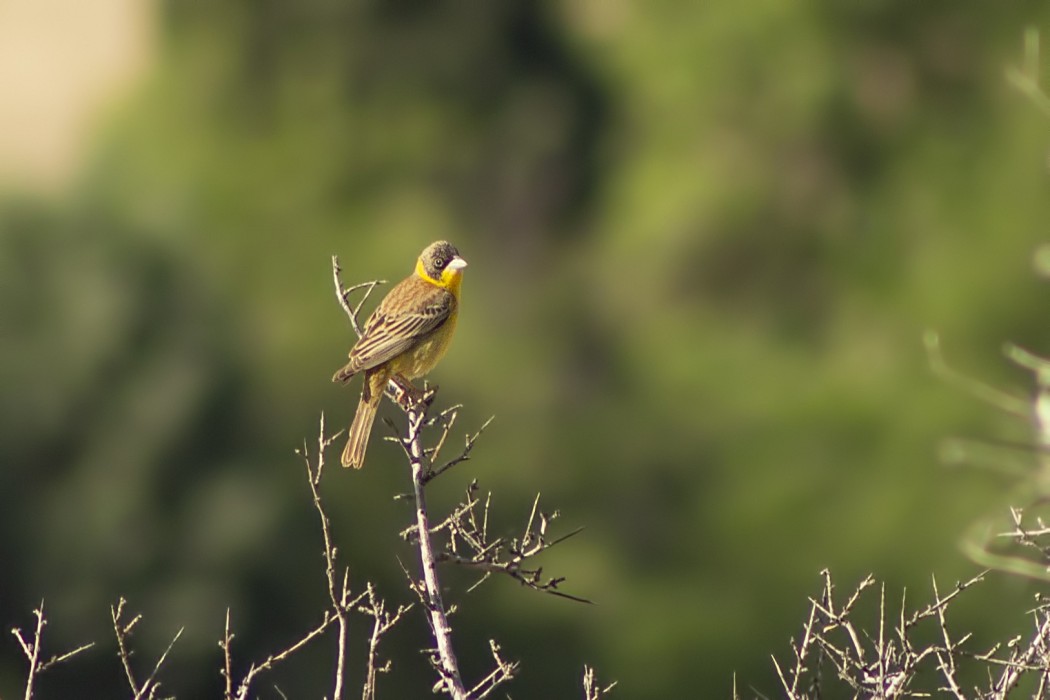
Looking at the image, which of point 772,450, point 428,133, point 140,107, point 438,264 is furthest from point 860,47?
point 438,264

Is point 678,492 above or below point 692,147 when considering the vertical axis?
below

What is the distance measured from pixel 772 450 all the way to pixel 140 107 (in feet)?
30.1

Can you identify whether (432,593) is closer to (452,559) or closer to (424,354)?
(452,559)

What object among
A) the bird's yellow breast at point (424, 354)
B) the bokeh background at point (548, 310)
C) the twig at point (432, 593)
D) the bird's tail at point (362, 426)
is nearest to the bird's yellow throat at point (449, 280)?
the bird's yellow breast at point (424, 354)

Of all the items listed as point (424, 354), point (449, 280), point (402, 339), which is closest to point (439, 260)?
point (449, 280)

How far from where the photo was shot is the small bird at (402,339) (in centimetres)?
592

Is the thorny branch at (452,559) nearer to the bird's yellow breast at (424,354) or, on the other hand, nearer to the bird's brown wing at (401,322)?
the bird's brown wing at (401,322)

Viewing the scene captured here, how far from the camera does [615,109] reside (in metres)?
24.5

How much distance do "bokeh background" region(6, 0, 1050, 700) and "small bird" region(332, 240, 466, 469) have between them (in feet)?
27.6

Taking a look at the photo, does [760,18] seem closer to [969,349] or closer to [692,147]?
[692,147]

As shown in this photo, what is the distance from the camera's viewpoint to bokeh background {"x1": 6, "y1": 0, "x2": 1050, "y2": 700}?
1647 centimetres

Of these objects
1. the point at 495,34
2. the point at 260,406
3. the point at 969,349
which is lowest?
the point at 260,406

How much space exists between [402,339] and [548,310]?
17609 millimetres

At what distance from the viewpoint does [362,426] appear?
5891 millimetres
